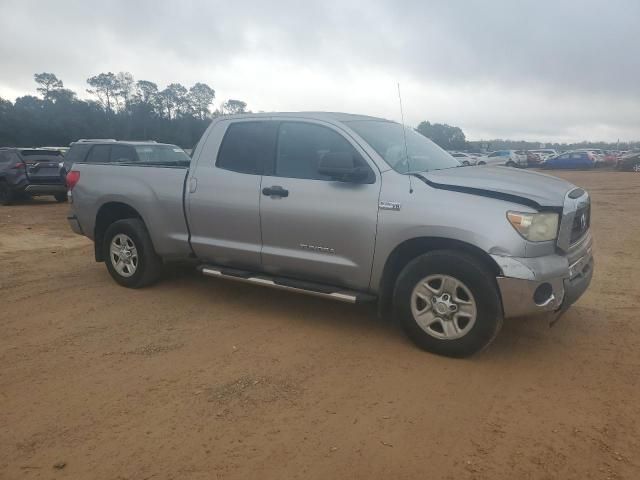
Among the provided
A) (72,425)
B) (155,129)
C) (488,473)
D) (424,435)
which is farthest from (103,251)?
(155,129)

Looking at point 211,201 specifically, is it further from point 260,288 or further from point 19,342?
point 19,342

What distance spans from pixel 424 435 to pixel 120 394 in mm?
1975

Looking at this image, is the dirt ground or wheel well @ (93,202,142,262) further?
wheel well @ (93,202,142,262)

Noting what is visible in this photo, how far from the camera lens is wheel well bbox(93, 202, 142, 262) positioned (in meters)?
5.95

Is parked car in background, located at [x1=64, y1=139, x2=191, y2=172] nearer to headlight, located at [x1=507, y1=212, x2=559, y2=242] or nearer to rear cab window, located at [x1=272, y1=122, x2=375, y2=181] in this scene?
rear cab window, located at [x1=272, y1=122, x2=375, y2=181]

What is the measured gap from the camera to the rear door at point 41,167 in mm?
14781

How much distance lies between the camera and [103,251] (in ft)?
20.0

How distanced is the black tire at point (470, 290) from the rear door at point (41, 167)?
44.9ft

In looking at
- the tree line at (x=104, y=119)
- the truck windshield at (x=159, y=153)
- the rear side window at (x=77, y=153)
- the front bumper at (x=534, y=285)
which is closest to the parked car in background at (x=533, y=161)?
the tree line at (x=104, y=119)

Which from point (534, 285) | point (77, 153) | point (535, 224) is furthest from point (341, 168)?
point (77, 153)

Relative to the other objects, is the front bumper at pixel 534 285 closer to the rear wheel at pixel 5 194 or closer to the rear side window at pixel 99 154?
the rear side window at pixel 99 154

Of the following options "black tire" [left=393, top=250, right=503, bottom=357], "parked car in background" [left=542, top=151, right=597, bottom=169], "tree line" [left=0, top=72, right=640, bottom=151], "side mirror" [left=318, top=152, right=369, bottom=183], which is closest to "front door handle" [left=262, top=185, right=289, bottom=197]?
"side mirror" [left=318, top=152, right=369, bottom=183]

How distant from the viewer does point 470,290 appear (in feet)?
12.5

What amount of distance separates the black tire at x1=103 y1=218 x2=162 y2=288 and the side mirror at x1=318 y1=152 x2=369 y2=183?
2475 millimetres
